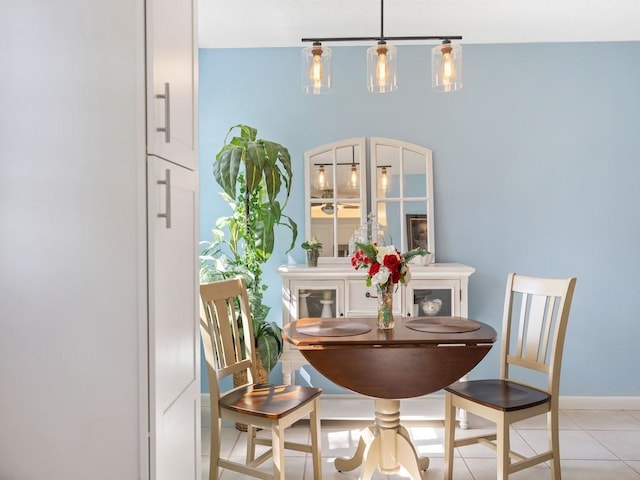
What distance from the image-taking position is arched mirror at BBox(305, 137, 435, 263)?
3.34 m

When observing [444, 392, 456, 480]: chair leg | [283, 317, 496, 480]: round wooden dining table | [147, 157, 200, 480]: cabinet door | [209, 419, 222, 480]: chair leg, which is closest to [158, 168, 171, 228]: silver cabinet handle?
[147, 157, 200, 480]: cabinet door

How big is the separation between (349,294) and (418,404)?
35.2 inches

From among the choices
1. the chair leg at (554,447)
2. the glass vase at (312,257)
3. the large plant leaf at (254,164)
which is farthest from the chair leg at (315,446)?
the large plant leaf at (254,164)

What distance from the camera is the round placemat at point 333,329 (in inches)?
87.9

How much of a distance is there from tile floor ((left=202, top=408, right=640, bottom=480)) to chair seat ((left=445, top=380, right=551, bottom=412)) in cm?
46

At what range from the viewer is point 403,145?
3367 mm

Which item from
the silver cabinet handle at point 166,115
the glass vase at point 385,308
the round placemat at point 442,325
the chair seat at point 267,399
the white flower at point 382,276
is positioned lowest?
the chair seat at point 267,399

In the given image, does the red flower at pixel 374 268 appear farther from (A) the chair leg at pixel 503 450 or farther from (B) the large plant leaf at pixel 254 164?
(B) the large plant leaf at pixel 254 164

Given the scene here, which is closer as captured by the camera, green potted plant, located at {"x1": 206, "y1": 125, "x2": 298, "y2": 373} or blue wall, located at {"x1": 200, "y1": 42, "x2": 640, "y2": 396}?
green potted plant, located at {"x1": 206, "y1": 125, "x2": 298, "y2": 373}

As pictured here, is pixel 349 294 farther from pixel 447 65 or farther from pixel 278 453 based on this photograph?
pixel 447 65

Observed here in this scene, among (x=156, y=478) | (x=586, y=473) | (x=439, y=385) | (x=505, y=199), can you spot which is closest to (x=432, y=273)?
(x=505, y=199)

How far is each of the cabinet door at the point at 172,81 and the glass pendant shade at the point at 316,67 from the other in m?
0.78

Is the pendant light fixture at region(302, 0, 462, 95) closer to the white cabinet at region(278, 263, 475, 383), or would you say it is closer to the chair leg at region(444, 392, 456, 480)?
the white cabinet at region(278, 263, 475, 383)

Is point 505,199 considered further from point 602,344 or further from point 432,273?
point 602,344
